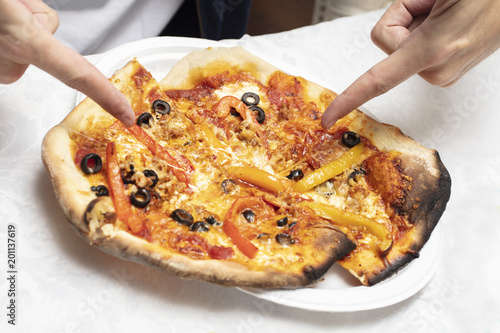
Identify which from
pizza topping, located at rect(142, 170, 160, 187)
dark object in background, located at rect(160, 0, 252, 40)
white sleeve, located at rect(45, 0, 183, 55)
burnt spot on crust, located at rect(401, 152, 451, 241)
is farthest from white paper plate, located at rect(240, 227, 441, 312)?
dark object in background, located at rect(160, 0, 252, 40)

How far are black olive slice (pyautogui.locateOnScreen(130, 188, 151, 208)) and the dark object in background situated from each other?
6.20ft

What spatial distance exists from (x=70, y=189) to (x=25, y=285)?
1.53ft

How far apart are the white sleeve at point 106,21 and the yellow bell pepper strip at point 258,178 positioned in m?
1.42

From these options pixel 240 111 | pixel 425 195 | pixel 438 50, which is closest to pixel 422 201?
pixel 425 195

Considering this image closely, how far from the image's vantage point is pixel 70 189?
78.9 inches

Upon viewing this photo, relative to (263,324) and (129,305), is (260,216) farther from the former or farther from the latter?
(129,305)

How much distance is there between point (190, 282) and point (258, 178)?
2.07 feet

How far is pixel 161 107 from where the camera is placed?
260cm

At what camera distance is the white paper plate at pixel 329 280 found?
205cm

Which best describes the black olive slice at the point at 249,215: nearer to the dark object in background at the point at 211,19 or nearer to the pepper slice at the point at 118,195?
the pepper slice at the point at 118,195

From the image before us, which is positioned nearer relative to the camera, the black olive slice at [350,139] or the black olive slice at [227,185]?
the black olive slice at [227,185]

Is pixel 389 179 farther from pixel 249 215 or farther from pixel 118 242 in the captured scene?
pixel 118 242

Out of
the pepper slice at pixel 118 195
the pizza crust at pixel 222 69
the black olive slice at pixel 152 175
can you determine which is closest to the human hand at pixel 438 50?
the pizza crust at pixel 222 69

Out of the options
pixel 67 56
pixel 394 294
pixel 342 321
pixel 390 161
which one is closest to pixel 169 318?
pixel 342 321
